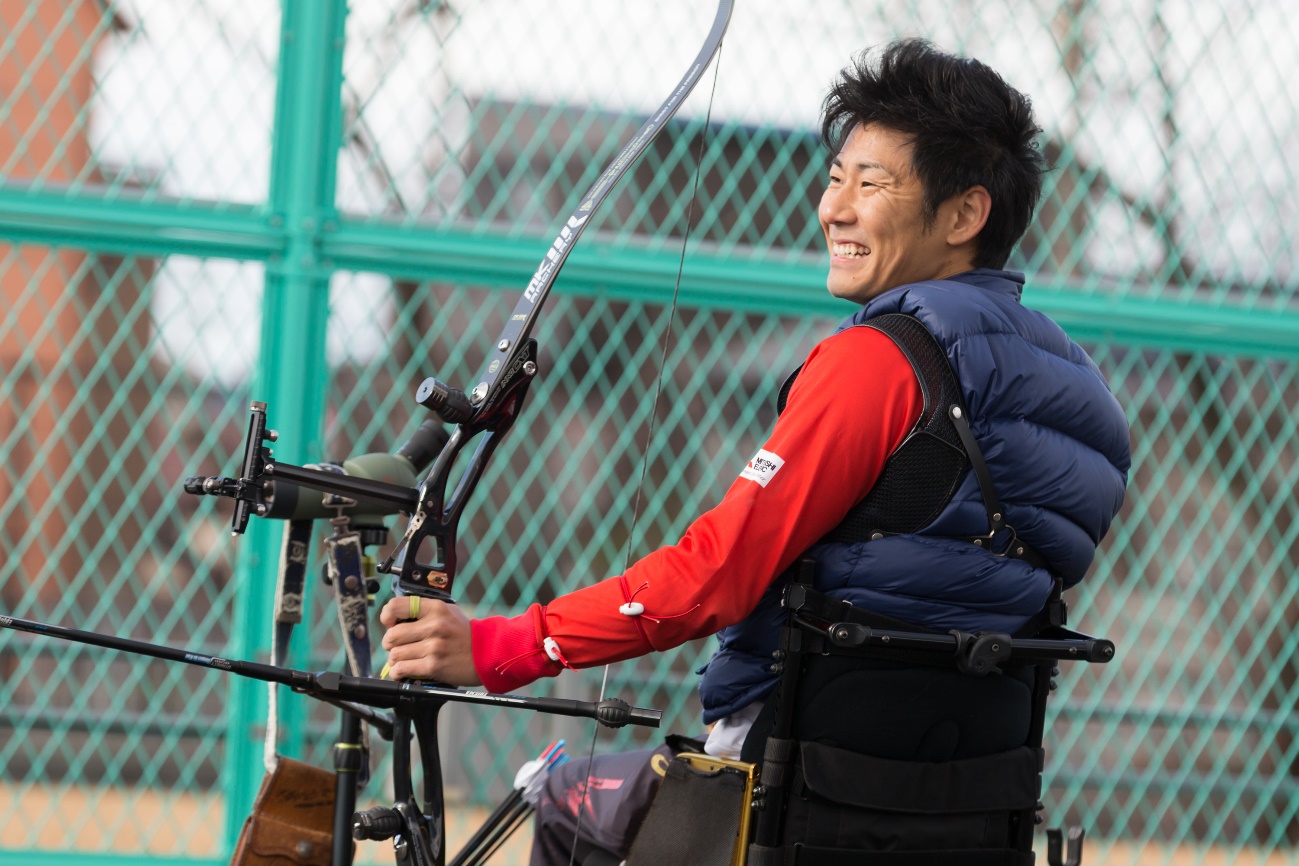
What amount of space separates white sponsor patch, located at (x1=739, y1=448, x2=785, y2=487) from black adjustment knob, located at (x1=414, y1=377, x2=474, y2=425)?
1.30 ft

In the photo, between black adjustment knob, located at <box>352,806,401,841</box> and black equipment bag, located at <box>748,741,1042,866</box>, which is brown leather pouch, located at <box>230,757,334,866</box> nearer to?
black adjustment knob, located at <box>352,806,401,841</box>

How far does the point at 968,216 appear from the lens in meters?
2.11

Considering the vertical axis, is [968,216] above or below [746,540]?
above

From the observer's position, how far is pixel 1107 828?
5.93 m

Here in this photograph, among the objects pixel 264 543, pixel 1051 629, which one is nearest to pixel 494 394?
pixel 1051 629

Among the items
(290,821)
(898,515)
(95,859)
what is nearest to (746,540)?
(898,515)

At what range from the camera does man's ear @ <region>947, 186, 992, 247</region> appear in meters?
2.10

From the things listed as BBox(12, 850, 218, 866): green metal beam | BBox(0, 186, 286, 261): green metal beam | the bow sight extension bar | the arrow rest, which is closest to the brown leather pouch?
the bow sight extension bar

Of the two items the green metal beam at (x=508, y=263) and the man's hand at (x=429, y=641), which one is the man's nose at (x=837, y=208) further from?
the green metal beam at (x=508, y=263)

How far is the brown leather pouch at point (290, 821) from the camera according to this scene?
2160 mm

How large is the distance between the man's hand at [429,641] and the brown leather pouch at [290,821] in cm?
46

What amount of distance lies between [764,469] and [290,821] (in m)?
0.98

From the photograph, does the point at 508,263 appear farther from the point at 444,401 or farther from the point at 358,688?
the point at 358,688

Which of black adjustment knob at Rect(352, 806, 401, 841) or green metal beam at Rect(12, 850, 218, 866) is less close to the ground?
black adjustment knob at Rect(352, 806, 401, 841)
